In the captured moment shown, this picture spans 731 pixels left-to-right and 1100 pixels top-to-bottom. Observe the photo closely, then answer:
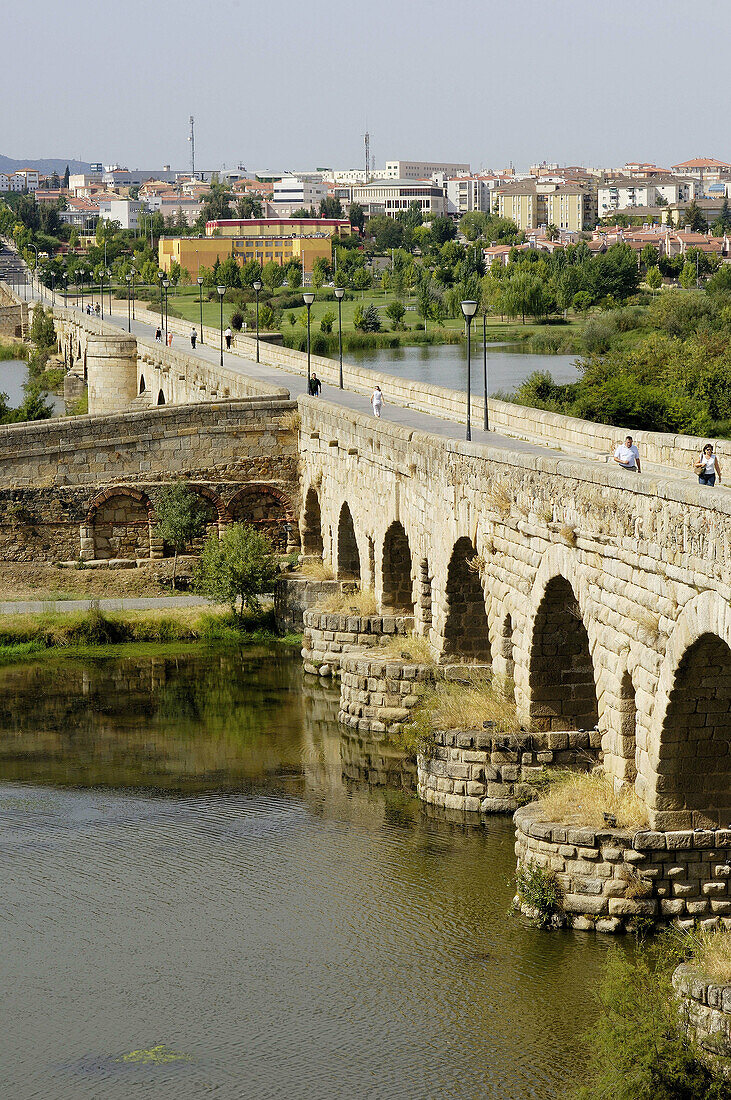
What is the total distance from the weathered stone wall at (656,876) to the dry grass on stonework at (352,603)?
8.98 meters

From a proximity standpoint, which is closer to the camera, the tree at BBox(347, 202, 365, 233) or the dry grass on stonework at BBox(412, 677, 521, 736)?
the dry grass on stonework at BBox(412, 677, 521, 736)

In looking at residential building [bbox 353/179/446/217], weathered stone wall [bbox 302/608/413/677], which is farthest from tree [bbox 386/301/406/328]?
residential building [bbox 353/179/446/217]

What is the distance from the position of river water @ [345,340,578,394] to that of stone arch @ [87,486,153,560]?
19.6m

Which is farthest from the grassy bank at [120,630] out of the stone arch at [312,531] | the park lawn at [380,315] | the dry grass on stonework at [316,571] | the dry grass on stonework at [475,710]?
the park lawn at [380,315]

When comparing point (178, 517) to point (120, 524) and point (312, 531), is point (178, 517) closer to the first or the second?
point (120, 524)

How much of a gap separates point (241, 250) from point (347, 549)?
10178cm

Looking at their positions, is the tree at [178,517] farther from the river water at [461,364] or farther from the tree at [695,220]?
the tree at [695,220]

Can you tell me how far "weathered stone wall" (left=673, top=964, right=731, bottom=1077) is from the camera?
9016 mm

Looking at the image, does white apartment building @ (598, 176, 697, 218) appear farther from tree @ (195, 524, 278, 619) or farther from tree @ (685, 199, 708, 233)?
tree @ (195, 524, 278, 619)

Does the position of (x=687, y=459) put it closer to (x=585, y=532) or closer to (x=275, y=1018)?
(x=585, y=532)

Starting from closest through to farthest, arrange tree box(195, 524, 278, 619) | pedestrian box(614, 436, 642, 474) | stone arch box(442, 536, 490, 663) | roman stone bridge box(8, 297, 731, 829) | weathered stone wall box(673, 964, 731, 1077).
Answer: weathered stone wall box(673, 964, 731, 1077) < roman stone bridge box(8, 297, 731, 829) < pedestrian box(614, 436, 642, 474) < stone arch box(442, 536, 490, 663) < tree box(195, 524, 278, 619)

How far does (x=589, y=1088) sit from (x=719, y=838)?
2.60 m

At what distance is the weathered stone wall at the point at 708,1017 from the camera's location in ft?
29.6

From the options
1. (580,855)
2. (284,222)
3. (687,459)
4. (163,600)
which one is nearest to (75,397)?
(163,600)
